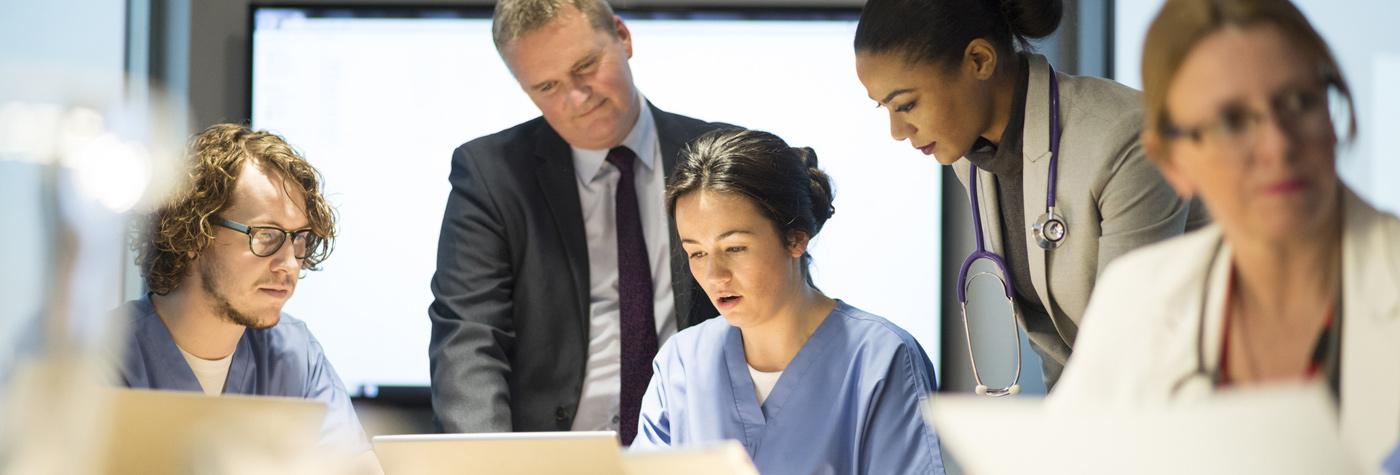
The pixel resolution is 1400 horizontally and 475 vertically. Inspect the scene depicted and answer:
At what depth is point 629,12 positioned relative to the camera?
295 cm

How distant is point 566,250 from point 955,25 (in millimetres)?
1029

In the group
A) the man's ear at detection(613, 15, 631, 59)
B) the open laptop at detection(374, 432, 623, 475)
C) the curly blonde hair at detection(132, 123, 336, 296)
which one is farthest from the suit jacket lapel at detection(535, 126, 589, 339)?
the open laptop at detection(374, 432, 623, 475)

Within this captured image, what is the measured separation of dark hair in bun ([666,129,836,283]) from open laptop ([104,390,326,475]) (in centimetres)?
86

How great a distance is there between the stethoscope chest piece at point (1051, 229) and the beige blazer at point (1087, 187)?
1 cm

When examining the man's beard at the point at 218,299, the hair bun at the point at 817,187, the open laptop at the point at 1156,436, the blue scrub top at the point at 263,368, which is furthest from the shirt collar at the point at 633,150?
the open laptop at the point at 1156,436

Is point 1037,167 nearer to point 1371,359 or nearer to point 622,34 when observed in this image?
point 1371,359

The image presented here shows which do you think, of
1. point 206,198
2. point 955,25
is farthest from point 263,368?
point 955,25

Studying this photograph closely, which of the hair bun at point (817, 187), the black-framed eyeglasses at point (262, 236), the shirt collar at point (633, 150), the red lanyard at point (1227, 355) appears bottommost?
the red lanyard at point (1227, 355)

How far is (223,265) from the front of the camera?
2.04 m

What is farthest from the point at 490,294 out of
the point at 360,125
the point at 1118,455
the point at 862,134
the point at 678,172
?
the point at 1118,455

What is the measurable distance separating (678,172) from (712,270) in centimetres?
20

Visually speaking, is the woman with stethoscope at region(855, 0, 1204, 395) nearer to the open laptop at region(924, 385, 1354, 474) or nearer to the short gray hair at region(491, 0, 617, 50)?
the open laptop at region(924, 385, 1354, 474)

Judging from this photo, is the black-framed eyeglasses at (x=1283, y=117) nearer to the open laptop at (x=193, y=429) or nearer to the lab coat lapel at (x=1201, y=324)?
the lab coat lapel at (x=1201, y=324)

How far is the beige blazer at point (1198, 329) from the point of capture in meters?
0.92
